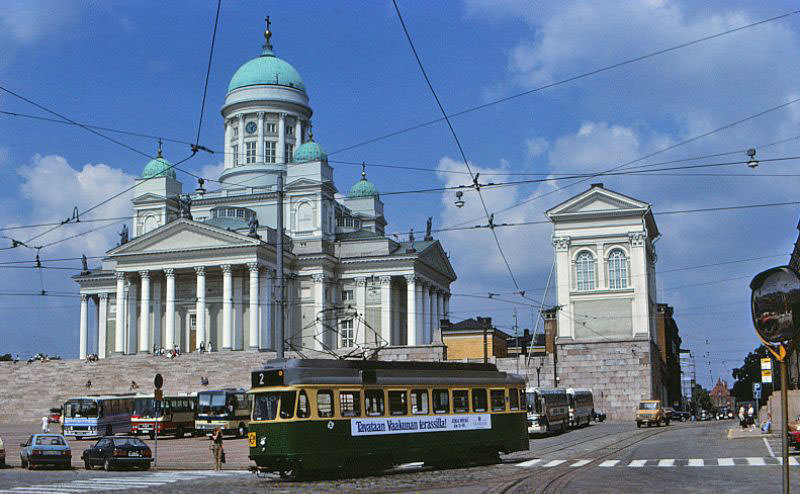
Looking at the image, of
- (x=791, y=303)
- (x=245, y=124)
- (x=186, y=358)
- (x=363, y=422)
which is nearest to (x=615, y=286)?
(x=186, y=358)

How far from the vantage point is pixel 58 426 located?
56.0m

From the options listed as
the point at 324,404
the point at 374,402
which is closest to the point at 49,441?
the point at 324,404

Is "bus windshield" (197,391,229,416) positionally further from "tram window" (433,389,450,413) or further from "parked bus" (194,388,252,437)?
"tram window" (433,389,450,413)

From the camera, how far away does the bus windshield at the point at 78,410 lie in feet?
157

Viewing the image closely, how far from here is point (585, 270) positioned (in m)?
72.2

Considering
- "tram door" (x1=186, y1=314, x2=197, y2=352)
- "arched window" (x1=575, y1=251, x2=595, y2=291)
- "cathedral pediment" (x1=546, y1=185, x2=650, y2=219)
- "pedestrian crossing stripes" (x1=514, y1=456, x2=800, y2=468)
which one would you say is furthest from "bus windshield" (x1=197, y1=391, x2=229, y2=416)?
"tram door" (x1=186, y1=314, x2=197, y2=352)

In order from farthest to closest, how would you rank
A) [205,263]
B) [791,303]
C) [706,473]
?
[205,263]
[706,473]
[791,303]

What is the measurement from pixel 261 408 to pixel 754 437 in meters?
23.9

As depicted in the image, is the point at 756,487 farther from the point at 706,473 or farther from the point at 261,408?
the point at 261,408

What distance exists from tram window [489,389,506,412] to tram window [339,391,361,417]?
17.0ft

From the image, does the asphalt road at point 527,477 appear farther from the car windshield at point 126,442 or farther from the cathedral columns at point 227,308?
the cathedral columns at point 227,308

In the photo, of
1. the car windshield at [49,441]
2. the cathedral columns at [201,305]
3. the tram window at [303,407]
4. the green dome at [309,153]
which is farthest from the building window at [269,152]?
the tram window at [303,407]

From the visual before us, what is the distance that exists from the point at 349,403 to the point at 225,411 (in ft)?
81.7

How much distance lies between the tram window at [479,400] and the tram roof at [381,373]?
0.74 feet
